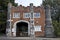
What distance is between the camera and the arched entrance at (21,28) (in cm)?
3887

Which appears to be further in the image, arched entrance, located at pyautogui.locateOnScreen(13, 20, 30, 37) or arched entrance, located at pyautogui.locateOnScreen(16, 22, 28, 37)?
arched entrance, located at pyautogui.locateOnScreen(16, 22, 28, 37)

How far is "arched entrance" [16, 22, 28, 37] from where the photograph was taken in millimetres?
39275

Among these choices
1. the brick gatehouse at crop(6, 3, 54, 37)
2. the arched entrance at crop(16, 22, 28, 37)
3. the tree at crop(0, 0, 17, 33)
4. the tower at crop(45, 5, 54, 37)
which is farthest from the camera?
the tree at crop(0, 0, 17, 33)

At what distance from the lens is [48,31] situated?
120ft

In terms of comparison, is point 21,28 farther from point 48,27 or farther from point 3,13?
point 48,27

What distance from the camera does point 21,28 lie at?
41000 mm

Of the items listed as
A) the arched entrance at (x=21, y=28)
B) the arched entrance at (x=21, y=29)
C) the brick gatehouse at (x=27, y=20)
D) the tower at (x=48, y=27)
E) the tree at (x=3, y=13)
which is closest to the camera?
the tower at (x=48, y=27)

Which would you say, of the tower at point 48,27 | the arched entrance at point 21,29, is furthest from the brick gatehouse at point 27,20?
the tower at point 48,27

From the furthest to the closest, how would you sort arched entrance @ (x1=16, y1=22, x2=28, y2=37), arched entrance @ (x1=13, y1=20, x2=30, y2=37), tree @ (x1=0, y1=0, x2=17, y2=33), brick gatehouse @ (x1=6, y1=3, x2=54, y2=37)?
tree @ (x1=0, y1=0, x2=17, y2=33) → arched entrance @ (x1=16, y1=22, x2=28, y2=37) → arched entrance @ (x1=13, y1=20, x2=30, y2=37) → brick gatehouse @ (x1=6, y1=3, x2=54, y2=37)

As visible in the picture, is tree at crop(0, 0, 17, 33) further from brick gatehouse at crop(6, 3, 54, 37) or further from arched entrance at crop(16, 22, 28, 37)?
arched entrance at crop(16, 22, 28, 37)

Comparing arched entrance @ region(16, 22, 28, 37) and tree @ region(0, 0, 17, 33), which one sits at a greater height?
tree @ region(0, 0, 17, 33)

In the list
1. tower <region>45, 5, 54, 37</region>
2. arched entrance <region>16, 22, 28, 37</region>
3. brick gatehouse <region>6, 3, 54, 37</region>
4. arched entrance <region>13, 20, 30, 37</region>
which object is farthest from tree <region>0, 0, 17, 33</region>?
tower <region>45, 5, 54, 37</region>

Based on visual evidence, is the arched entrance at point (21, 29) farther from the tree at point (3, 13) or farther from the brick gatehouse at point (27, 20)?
the tree at point (3, 13)

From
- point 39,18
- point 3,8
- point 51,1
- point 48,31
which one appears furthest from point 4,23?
point 51,1
